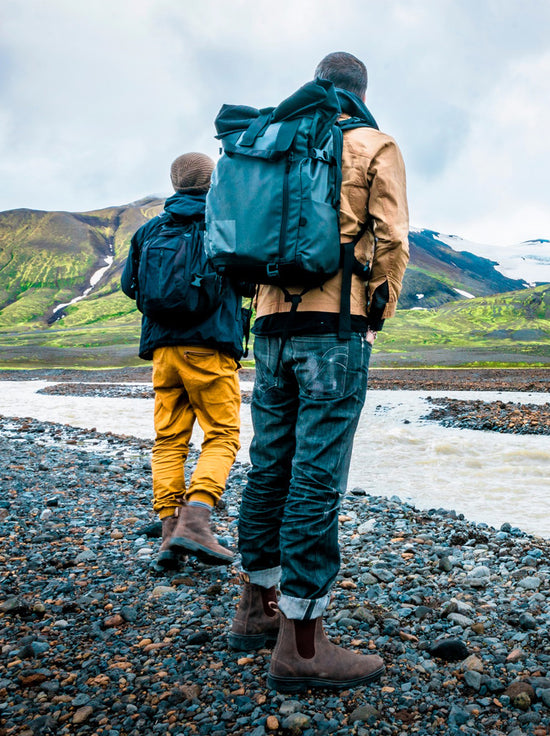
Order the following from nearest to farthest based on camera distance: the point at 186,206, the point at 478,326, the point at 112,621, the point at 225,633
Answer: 1. the point at 225,633
2. the point at 112,621
3. the point at 186,206
4. the point at 478,326

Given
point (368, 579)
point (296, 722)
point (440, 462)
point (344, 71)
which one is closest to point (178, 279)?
point (344, 71)

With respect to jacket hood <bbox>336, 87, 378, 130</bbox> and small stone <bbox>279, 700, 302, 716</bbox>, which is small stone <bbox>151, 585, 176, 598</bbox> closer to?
small stone <bbox>279, 700, 302, 716</bbox>

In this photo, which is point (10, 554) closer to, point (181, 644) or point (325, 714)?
point (181, 644)

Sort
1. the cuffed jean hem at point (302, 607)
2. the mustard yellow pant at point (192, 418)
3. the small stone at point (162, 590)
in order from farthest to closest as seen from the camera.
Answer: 1. the mustard yellow pant at point (192, 418)
2. the small stone at point (162, 590)
3. the cuffed jean hem at point (302, 607)

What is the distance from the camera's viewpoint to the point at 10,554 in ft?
16.3

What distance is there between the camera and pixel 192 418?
5.18 meters

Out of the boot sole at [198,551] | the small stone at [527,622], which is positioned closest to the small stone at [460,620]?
the small stone at [527,622]

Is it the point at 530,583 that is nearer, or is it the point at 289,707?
the point at 289,707

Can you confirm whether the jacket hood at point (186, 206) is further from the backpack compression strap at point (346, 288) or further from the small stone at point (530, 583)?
the small stone at point (530, 583)

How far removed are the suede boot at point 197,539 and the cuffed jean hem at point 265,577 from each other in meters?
1.20

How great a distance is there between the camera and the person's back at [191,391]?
4672 mm

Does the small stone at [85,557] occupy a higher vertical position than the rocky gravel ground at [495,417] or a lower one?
higher

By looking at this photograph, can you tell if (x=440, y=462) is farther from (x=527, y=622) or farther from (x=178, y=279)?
(x=178, y=279)

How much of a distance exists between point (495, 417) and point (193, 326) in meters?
13.6
